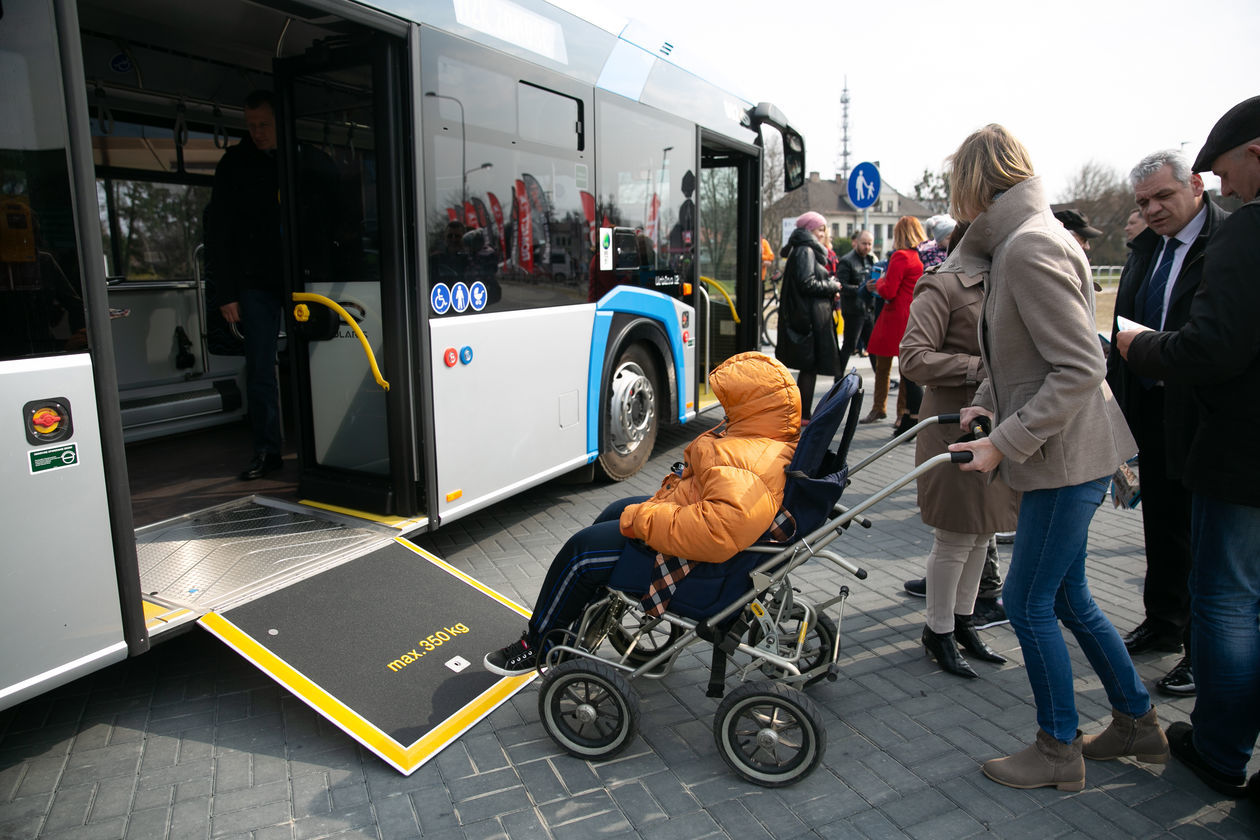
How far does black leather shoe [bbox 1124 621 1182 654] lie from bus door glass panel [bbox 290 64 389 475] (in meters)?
3.64

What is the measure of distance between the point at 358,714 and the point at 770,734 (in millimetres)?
1433

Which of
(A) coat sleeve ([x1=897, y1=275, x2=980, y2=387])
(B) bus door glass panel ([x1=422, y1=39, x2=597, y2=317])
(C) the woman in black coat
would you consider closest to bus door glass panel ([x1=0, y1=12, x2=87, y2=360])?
(B) bus door glass panel ([x1=422, y1=39, x2=597, y2=317])

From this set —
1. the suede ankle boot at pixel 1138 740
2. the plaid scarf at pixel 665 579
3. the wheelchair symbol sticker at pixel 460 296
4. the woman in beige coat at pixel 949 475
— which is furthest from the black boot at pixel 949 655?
the wheelchair symbol sticker at pixel 460 296

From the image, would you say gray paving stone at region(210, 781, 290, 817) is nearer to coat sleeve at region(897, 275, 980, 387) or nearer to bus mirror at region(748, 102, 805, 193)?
coat sleeve at region(897, 275, 980, 387)

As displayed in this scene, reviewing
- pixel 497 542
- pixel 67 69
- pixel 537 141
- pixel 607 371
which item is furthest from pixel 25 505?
pixel 607 371

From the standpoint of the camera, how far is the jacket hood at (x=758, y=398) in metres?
2.71

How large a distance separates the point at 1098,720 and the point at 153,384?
675 centimetres

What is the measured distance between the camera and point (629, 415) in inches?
241

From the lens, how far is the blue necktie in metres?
3.35

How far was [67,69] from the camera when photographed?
8.46 ft

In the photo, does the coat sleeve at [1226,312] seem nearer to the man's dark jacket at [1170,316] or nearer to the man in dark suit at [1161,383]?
the man's dark jacket at [1170,316]

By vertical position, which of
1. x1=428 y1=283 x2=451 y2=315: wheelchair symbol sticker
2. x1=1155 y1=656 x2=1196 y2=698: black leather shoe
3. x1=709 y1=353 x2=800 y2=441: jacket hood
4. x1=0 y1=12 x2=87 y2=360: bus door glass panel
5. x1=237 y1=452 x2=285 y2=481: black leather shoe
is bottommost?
x1=1155 y1=656 x2=1196 y2=698: black leather shoe

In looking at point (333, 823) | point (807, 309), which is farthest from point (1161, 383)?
point (807, 309)

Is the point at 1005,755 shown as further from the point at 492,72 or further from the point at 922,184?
the point at 922,184
